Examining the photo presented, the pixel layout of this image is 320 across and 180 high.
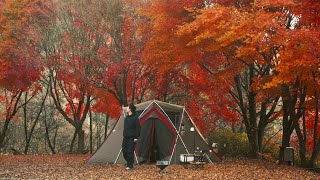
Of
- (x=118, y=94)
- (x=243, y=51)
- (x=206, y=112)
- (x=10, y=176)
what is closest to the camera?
(x=10, y=176)

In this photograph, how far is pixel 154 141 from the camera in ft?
43.9

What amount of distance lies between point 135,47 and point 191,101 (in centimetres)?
476

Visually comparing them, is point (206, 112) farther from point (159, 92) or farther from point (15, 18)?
point (15, 18)

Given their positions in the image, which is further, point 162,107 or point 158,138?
point 158,138

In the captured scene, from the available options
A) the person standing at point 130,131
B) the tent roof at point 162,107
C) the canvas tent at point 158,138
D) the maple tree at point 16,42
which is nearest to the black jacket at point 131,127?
the person standing at point 130,131

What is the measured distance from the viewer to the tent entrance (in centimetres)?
1310

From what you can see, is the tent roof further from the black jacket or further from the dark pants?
the dark pants

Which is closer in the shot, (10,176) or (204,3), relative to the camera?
(10,176)

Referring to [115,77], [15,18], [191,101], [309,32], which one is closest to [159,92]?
[191,101]

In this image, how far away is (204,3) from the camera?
13750mm

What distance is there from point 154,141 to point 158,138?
0.60 ft

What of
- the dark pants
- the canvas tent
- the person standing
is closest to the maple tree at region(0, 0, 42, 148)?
the canvas tent

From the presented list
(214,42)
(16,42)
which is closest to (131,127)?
(214,42)

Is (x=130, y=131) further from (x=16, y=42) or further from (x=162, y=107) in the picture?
(x=16, y=42)
